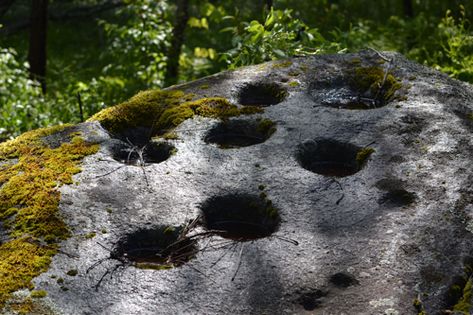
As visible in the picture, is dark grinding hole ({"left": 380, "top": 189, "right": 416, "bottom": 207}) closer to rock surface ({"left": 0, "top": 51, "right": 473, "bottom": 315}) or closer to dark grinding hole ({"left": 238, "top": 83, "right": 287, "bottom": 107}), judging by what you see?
rock surface ({"left": 0, "top": 51, "right": 473, "bottom": 315})

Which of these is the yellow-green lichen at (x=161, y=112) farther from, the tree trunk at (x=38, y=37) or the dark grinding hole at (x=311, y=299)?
the tree trunk at (x=38, y=37)

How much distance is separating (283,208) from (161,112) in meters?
1.72

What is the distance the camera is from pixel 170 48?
11.5m

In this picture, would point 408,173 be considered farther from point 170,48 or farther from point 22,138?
point 170,48

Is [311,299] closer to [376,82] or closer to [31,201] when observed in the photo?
[31,201]

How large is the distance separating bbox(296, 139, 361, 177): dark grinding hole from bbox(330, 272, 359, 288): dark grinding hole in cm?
120

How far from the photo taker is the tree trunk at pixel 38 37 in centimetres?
1177

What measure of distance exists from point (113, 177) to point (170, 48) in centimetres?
738

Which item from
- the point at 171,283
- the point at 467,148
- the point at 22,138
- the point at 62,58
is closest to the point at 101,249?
the point at 171,283

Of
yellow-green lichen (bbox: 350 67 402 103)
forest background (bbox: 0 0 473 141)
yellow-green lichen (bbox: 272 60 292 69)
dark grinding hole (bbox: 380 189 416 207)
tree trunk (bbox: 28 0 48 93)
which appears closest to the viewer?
dark grinding hole (bbox: 380 189 416 207)

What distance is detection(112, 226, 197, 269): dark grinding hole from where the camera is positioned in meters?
3.88

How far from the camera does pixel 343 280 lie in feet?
12.1

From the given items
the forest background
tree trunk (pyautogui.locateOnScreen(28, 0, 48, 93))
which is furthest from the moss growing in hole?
tree trunk (pyautogui.locateOnScreen(28, 0, 48, 93))

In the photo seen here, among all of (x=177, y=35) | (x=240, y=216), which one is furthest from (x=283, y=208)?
(x=177, y=35)
